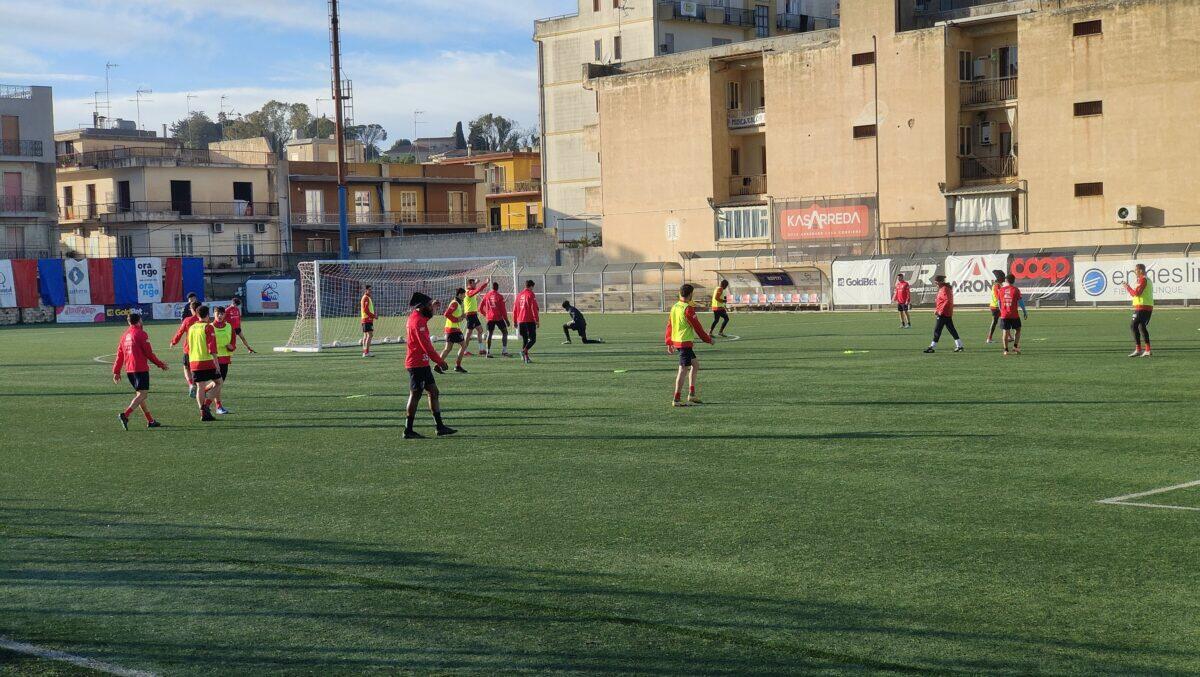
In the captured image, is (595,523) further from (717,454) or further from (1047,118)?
(1047,118)

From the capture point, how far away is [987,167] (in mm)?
56031

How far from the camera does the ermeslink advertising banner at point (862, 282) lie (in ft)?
167

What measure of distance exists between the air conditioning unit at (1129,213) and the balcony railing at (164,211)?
177ft

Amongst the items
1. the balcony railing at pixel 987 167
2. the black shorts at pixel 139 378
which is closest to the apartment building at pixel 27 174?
the balcony railing at pixel 987 167

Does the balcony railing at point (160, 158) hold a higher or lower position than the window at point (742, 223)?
higher

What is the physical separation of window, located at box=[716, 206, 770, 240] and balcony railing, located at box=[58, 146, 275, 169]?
35511 millimetres

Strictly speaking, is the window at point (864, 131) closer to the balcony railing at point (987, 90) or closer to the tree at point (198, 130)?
the balcony railing at point (987, 90)

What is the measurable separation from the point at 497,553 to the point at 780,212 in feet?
168

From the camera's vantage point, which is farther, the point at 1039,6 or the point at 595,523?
the point at 1039,6

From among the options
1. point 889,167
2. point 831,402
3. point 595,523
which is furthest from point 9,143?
point 595,523

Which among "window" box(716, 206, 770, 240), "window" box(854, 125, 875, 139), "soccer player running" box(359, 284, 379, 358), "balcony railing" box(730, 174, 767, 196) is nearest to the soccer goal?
"soccer player running" box(359, 284, 379, 358)

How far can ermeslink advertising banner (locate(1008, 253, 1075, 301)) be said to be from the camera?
46.2 m

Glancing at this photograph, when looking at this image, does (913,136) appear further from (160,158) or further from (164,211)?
(160,158)

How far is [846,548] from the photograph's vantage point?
9562 mm
